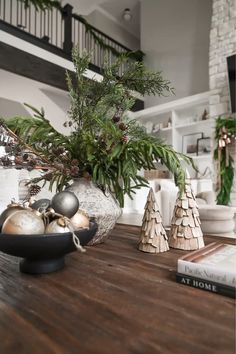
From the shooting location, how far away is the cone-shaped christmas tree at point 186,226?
0.72 m

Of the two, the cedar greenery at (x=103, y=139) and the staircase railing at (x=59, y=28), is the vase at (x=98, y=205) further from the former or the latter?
the staircase railing at (x=59, y=28)

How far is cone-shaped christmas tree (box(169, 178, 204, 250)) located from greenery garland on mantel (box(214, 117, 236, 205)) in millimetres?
3655

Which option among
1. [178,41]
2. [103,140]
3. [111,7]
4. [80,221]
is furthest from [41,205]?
[111,7]

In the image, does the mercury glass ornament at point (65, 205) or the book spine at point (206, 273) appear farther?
the mercury glass ornament at point (65, 205)

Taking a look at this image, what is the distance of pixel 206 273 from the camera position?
18.6 inches

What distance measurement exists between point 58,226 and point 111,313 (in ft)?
0.69

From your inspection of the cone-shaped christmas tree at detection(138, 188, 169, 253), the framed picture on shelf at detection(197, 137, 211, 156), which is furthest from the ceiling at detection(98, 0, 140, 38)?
the cone-shaped christmas tree at detection(138, 188, 169, 253)

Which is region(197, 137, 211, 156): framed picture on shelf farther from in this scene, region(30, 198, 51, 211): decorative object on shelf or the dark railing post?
region(30, 198, 51, 211): decorative object on shelf

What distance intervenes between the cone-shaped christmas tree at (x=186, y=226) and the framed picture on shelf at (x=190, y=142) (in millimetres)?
4509

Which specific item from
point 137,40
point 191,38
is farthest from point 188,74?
point 137,40

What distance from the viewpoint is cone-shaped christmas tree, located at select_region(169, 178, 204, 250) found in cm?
72

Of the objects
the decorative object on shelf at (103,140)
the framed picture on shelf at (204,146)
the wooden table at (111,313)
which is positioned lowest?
the wooden table at (111,313)

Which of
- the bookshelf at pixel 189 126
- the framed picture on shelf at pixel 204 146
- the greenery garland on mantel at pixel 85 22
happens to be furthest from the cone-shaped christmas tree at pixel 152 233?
the framed picture on shelf at pixel 204 146

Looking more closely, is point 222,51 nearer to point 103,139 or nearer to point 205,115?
point 205,115
